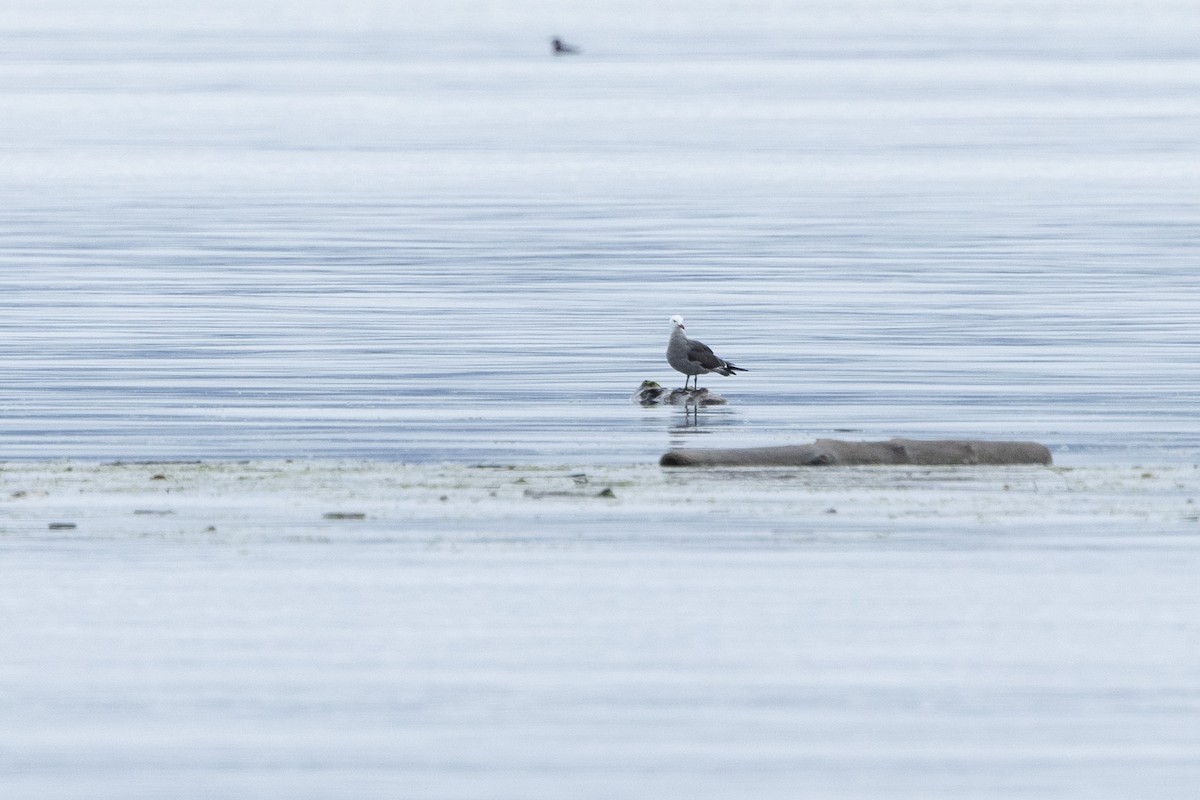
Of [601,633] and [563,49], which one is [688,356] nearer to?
[601,633]

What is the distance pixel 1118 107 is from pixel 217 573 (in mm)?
71474

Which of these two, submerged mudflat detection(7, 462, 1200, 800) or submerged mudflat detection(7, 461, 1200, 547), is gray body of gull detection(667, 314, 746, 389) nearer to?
submerged mudflat detection(7, 461, 1200, 547)

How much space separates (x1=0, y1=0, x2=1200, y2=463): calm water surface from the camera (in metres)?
17.7

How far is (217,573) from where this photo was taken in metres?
11.6

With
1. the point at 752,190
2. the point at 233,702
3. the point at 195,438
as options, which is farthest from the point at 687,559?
the point at 752,190

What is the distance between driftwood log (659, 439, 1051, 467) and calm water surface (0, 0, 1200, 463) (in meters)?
0.74

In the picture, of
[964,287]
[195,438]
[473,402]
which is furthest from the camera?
[964,287]

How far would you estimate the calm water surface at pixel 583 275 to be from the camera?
1767 cm

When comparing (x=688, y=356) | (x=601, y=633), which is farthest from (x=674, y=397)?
(x=601, y=633)

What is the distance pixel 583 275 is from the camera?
98.1 ft

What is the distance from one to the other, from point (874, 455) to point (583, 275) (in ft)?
50.8

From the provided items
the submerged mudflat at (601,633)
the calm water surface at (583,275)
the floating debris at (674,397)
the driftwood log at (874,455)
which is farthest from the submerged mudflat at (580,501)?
the floating debris at (674,397)

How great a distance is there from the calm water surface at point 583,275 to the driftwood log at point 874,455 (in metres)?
0.74

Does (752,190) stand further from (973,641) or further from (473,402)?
(973,641)
